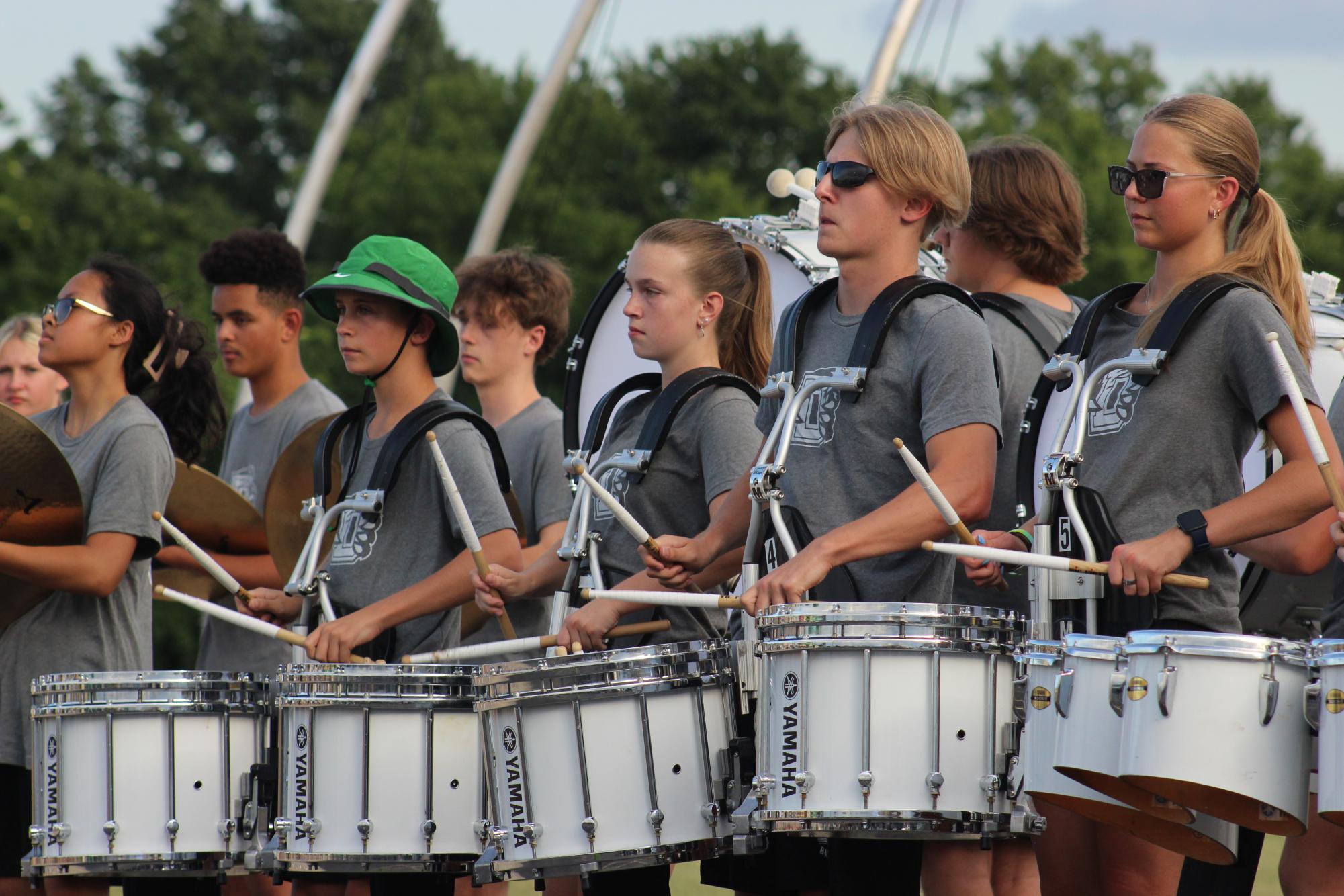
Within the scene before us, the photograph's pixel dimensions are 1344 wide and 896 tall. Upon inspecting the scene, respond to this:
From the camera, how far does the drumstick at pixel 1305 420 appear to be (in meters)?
3.46

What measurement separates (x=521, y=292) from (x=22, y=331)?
2467 millimetres

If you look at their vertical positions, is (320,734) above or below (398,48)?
below

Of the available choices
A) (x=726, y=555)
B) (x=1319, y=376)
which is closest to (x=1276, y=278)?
(x=726, y=555)

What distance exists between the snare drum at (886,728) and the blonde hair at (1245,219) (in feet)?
2.81

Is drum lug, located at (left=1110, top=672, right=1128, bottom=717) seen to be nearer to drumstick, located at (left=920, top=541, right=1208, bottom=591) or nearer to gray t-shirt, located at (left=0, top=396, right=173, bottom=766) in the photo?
drumstick, located at (left=920, top=541, right=1208, bottom=591)

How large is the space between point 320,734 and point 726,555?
1.04 meters

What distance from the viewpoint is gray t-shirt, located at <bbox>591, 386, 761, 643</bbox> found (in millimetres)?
4555

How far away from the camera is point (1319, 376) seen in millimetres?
5586

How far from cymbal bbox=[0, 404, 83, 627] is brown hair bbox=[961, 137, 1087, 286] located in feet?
8.50

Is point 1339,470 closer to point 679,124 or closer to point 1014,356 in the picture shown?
point 1014,356

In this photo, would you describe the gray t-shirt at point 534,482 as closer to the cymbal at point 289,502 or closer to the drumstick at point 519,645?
the cymbal at point 289,502

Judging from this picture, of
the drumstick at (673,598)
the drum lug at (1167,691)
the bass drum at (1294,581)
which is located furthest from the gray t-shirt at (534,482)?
the drum lug at (1167,691)

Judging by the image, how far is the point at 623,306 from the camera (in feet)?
18.8

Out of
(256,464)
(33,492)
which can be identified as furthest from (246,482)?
(33,492)
